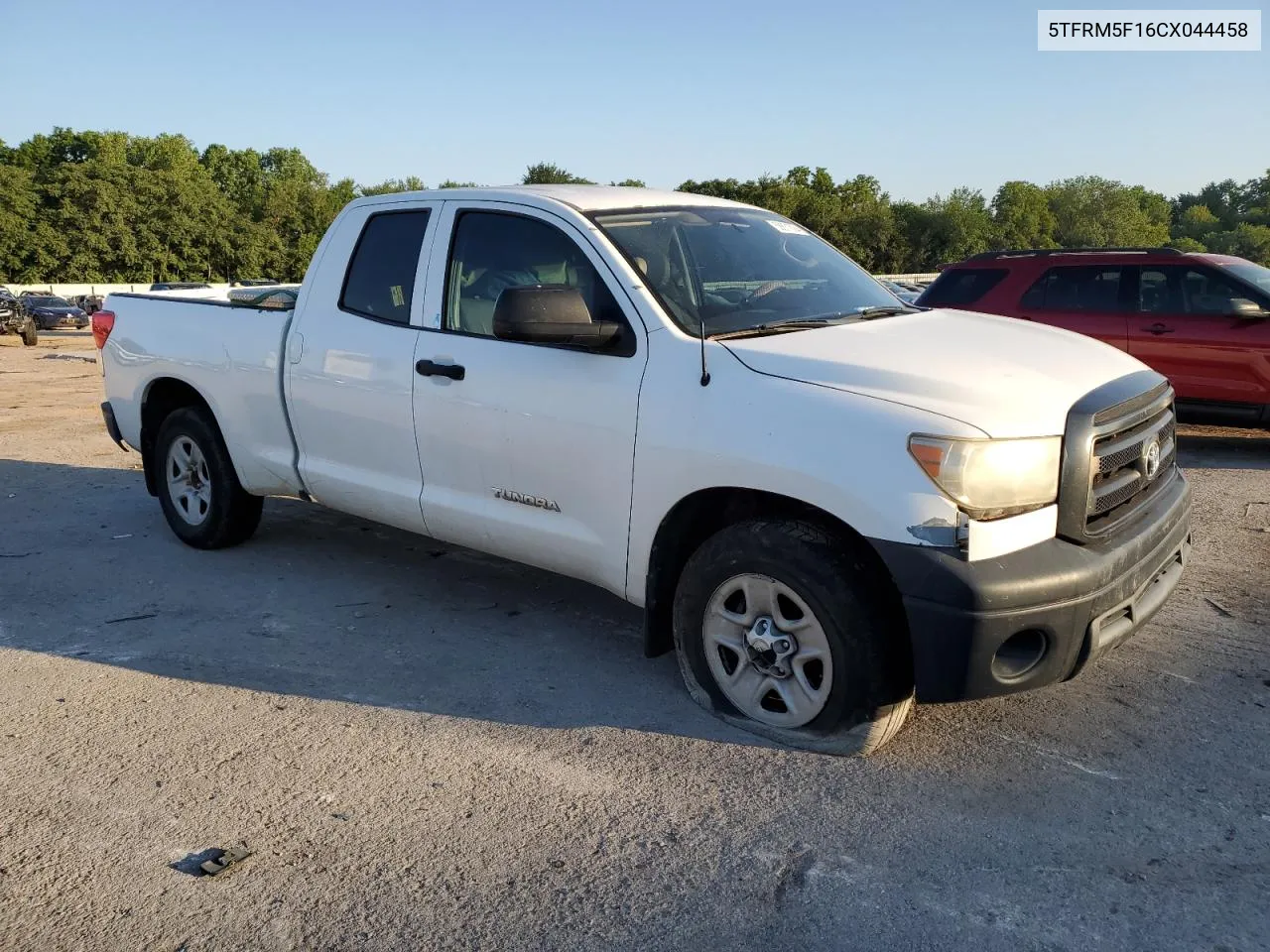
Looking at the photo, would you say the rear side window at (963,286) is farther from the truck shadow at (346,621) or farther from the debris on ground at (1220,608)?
the truck shadow at (346,621)

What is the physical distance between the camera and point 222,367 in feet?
19.1

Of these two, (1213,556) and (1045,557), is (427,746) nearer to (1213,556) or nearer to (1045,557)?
(1045,557)

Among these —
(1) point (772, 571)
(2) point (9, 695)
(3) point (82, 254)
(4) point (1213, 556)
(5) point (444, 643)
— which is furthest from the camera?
(3) point (82, 254)

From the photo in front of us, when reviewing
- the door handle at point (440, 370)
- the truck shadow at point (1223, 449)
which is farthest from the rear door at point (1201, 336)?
the door handle at point (440, 370)

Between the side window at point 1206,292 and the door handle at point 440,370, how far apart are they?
24.3ft

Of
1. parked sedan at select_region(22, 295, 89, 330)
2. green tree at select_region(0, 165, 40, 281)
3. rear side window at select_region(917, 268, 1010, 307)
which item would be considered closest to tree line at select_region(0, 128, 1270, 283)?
green tree at select_region(0, 165, 40, 281)

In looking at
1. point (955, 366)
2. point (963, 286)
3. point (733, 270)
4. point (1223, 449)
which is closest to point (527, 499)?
point (733, 270)

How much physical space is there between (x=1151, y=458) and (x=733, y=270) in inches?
69.0

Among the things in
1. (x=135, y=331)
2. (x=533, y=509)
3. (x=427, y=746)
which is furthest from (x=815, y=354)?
(x=135, y=331)

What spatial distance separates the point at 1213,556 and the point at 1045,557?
3.29 meters

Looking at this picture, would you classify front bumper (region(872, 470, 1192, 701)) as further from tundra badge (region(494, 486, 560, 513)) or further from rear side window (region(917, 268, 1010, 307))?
rear side window (region(917, 268, 1010, 307))

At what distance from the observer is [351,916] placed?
2.85 metres

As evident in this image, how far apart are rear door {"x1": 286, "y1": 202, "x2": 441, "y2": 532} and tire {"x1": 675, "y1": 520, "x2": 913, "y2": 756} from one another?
1635mm

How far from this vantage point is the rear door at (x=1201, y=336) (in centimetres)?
901
